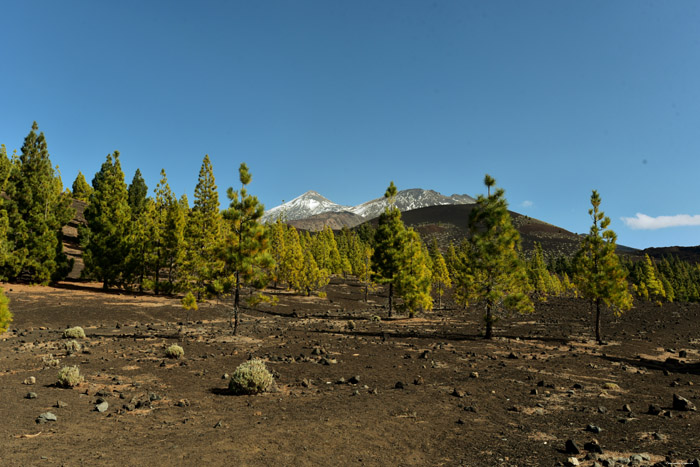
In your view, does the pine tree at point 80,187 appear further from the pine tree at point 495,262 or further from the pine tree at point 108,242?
the pine tree at point 495,262

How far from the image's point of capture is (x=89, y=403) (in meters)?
10.9

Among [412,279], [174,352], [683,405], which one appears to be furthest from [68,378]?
[412,279]

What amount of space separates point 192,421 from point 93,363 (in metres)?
9.26

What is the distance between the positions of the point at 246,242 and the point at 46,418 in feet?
47.9

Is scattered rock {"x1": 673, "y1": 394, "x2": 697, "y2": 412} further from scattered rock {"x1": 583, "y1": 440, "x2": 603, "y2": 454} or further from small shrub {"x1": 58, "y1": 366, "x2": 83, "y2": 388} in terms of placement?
small shrub {"x1": 58, "y1": 366, "x2": 83, "y2": 388}

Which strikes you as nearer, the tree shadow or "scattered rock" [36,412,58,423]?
"scattered rock" [36,412,58,423]

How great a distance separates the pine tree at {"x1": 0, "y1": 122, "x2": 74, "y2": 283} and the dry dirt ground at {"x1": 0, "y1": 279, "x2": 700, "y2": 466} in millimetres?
14283

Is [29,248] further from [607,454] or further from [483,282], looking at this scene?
[607,454]

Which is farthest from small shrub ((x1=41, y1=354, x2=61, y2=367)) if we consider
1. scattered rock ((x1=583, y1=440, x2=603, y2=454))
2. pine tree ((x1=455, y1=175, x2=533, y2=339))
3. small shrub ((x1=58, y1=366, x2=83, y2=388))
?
pine tree ((x1=455, y1=175, x2=533, y2=339))

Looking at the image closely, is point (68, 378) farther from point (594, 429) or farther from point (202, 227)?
point (202, 227)

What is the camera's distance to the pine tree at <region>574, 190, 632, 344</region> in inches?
1038

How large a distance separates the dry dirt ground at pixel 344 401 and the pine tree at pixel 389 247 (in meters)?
11.5

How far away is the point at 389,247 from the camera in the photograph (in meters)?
38.5

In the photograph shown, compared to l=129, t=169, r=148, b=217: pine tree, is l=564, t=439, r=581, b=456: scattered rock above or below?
below
